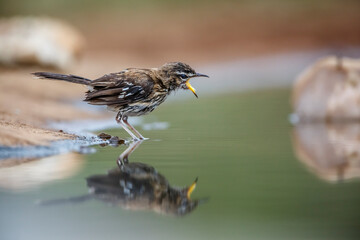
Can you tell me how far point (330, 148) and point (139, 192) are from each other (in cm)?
358

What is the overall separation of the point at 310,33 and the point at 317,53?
2013 millimetres

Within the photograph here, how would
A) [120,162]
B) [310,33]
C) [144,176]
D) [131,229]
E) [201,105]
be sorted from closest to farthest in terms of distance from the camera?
[131,229], [144,176], [120,162], [201,105], [310,33]

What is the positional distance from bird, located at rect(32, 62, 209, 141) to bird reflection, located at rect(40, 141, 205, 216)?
249 centimetres

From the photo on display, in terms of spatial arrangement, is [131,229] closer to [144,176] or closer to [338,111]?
[144,176]

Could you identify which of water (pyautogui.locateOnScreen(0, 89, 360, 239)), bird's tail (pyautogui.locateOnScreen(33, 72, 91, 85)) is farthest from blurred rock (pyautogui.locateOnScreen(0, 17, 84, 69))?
water (pyautogui.locateOnScreen(0, 89, 360, 239))

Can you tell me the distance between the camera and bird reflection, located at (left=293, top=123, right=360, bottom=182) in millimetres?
6547

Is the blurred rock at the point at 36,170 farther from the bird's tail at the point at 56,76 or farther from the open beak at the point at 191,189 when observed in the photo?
the bird's tail at the point at 56,76

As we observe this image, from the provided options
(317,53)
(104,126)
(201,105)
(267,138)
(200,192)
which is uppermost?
(317,53)

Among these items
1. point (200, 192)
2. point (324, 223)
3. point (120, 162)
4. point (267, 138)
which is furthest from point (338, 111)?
point (324, 223)

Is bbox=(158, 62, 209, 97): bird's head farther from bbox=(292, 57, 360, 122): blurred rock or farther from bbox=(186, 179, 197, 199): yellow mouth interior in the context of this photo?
bbox=(186, 179, 197, 199): yellow mouth interior

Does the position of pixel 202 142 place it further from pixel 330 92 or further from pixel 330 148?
pixel 330 92

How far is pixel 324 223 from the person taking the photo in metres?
4.52

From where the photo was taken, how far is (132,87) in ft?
29.7

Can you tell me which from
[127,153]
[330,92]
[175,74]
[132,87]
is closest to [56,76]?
[132,87]
